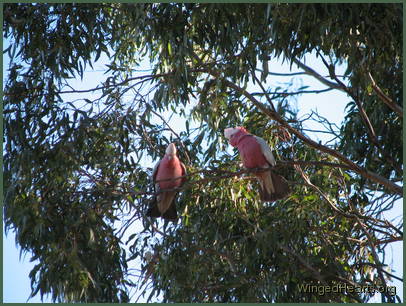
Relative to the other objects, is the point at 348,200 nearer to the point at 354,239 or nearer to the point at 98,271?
the point at 354,239

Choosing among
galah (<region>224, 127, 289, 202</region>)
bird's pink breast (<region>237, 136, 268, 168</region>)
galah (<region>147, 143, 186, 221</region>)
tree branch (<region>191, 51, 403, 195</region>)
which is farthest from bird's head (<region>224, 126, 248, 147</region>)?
galah (<region>147, 143, 186, 221</region>)

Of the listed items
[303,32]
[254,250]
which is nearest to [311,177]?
[254,250]

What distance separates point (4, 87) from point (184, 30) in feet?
5.46

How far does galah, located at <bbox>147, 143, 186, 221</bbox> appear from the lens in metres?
5.25

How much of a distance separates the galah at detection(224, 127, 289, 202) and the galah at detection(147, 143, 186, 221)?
515 mm

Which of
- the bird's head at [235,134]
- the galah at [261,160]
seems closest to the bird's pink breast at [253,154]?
the galah at [261,160]

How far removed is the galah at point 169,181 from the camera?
5.25 m

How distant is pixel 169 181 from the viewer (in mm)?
5184

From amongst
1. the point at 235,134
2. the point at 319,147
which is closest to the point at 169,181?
the point at 235,134

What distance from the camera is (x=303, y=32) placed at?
16.6ft

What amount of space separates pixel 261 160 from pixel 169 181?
76cm

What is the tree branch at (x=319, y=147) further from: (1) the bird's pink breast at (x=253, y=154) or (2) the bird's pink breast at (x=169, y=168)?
(2) the bird's pink breast at (x=169, y=168)

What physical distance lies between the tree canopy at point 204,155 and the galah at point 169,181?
0.15 meters

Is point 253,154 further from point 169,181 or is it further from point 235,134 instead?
point 169,181
